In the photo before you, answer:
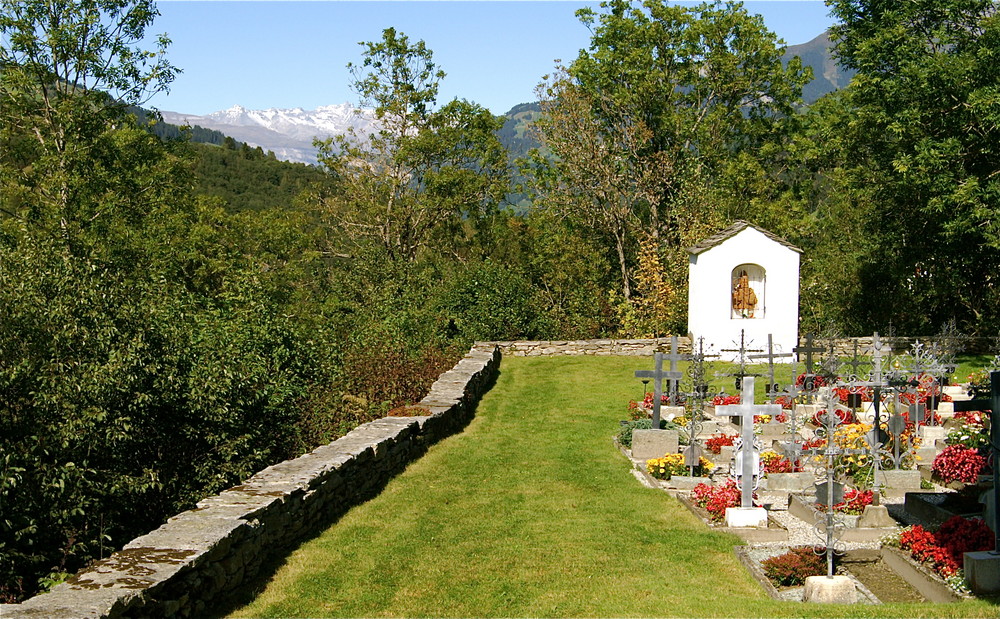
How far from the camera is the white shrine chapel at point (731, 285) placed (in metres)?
23.4

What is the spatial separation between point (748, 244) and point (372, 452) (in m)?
15.3

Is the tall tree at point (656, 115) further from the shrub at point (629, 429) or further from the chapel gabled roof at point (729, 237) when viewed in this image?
the shrub at point (629, 429)

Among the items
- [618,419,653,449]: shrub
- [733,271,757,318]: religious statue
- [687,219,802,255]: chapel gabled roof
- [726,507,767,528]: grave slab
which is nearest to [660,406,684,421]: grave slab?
[618,419,653,449]: shrub

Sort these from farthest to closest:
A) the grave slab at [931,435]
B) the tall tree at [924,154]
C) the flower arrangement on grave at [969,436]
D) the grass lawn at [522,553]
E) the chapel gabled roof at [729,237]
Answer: the chapel gabled roof at [729,237]
the tall tree at [924,154]
the grave slab at [931,435]
the flower arrangement on grave at [969,436]
the grass lawn at [522,553]

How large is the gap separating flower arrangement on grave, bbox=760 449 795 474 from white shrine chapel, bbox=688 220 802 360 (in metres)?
11.2

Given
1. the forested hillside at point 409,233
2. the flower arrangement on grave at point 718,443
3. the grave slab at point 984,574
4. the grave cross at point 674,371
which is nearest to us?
the grave slab at point 984,574

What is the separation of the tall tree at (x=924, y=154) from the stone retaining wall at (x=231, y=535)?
44.8 ft

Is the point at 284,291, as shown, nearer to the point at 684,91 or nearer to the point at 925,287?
the point at 684,91

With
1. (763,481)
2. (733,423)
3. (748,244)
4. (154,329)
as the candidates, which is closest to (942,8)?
(748,244)

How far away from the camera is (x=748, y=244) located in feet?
77.0

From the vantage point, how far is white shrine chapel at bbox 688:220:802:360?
2342 centimetres

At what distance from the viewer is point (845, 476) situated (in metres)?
11.5

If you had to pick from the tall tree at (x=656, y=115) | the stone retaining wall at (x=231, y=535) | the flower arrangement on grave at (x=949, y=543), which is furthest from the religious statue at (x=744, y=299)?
the flower arrangement on grave at (x=949, y=543)

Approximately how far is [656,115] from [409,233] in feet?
33.4
